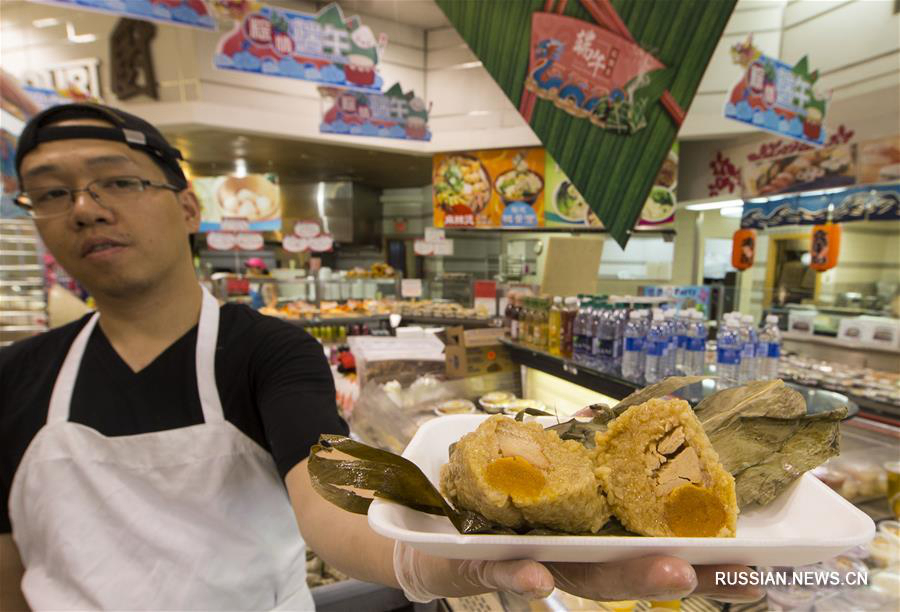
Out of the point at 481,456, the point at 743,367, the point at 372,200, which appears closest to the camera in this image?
the point at 481,456

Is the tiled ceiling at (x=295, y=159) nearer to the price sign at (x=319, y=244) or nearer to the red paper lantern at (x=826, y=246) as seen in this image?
the price sign at (x=319, y=244)

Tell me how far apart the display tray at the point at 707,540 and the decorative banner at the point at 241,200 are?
320 inches

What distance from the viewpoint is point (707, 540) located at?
1.92ft

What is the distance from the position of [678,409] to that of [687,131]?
8571 millimetres

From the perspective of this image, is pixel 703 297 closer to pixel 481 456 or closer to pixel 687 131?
pixel 687 131

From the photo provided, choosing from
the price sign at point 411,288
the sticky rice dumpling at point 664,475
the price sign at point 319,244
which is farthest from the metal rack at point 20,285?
the sticky rice dumpling at point 664,475

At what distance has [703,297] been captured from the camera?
5695 millimetres

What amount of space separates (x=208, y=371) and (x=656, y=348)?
6.52ft

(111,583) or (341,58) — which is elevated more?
(341,58)

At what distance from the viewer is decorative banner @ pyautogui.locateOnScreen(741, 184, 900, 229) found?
4938 millimetres

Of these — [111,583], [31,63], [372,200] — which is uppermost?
[31,63]

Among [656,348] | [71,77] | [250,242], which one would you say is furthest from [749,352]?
[71,77]

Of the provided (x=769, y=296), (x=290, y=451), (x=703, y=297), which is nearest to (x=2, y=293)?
(x=290, y=451)

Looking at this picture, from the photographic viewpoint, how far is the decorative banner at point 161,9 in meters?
3.40
